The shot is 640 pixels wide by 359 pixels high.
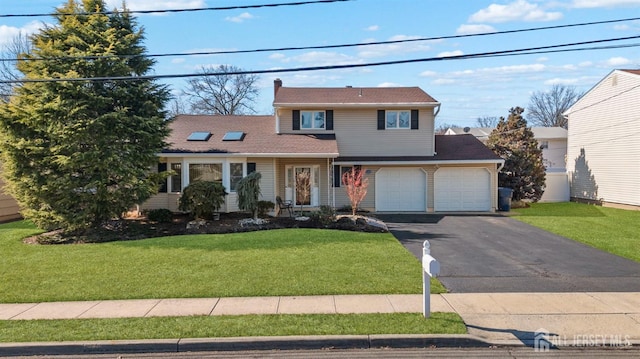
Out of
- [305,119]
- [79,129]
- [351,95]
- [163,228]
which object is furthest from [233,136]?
[79,129]

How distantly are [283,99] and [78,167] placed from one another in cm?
1033

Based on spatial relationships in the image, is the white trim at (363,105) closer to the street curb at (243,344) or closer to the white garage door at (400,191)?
the white garage door at (400,191)

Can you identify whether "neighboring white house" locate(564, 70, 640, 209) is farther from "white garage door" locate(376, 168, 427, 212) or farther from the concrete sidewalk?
the concrete sidewalk

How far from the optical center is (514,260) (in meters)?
9.66

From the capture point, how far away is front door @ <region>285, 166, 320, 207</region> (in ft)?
63.5

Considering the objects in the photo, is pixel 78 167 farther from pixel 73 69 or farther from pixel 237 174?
pixel 237 174

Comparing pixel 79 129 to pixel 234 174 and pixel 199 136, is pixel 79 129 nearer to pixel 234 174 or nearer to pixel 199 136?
pixel 234 174

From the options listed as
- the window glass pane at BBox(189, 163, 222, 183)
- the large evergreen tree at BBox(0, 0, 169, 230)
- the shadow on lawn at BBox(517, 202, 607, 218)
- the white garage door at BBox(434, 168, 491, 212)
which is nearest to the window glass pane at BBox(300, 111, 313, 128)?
the window glass pane at BBox(189, 163, 222, 183)

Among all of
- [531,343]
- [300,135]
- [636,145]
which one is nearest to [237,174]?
[300,135]

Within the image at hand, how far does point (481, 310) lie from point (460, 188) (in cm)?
1457

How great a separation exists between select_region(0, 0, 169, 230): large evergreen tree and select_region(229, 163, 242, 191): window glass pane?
389cm

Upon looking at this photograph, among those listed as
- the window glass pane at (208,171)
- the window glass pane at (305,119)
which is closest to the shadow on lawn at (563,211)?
the window glass pane at (305,119)

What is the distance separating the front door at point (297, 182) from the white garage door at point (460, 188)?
594 cm

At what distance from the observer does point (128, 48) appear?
1389 centimetres
